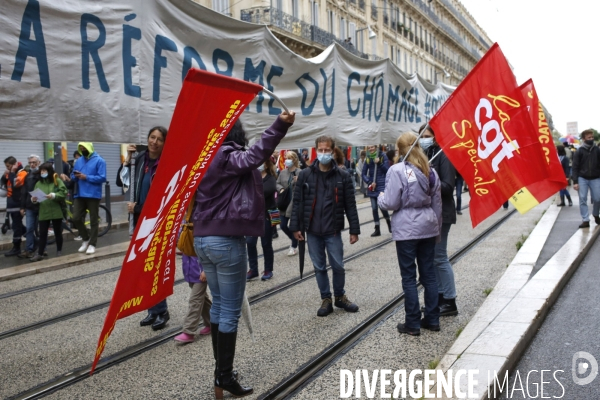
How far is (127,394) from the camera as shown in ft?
11.6

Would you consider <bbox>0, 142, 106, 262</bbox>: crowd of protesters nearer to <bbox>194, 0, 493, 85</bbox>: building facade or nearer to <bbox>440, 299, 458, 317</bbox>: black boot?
<bbox>440, 299, 458, 317</bbox>: black boot

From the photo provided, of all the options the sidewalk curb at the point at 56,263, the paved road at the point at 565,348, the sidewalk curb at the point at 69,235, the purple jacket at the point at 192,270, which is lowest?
the paved road at the point at 565,348

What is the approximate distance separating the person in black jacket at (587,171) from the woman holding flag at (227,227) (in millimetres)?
8675

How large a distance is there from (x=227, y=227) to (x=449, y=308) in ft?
8.77

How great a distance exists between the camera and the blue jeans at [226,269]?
3.35m

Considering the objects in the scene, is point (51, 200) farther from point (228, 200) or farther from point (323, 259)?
point (228, 200)

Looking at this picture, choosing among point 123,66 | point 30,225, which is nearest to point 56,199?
point 30,225

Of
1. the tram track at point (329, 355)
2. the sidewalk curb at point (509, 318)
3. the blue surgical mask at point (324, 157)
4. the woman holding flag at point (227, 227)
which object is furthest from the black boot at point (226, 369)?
the blue surgical mask at point (324, 157)

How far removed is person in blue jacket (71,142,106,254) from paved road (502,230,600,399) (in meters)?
6.75

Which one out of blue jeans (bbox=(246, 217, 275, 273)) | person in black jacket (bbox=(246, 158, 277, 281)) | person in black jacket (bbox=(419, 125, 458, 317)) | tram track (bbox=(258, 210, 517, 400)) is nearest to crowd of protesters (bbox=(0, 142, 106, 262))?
person in black jacket (bbox=(246, 158, 277, 281))

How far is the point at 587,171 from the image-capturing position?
10.2 m

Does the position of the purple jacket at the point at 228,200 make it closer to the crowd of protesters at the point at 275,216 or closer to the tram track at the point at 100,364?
the crowd of protesters at the point at 275,216

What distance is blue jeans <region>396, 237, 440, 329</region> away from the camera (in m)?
4.53

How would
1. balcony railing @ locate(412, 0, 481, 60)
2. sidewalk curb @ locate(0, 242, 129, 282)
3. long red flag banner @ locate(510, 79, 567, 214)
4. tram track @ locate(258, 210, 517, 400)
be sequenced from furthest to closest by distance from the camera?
balcony railing @ locate(412, 0, 481, 60) → sidewalk curb @ locate(0, 242, 129, 282) → long red flag banner @ locate(510, 79, 567, 214) → tram track @ locate(258, 210, 517, 400)
